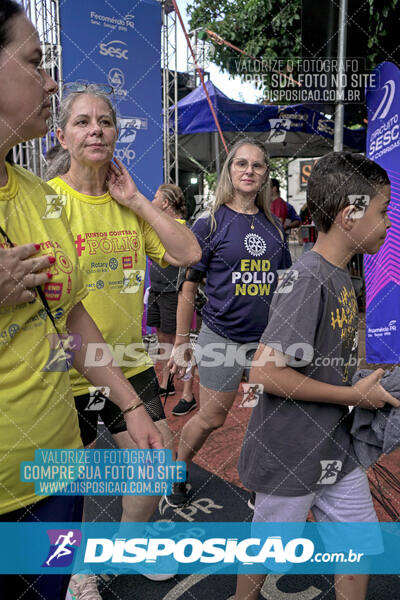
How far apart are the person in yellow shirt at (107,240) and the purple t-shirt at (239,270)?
671mm

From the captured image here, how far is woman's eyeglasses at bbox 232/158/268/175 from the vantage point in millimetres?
2735

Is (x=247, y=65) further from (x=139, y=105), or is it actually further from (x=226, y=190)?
(x=226, y=190)

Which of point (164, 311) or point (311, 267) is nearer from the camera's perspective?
point (311, 267)

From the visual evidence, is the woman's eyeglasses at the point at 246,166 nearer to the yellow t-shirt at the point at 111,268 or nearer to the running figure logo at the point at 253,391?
the yellow t-shirt at the point at 111,268

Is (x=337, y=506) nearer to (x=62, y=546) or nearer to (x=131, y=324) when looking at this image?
(x=62, y=546)

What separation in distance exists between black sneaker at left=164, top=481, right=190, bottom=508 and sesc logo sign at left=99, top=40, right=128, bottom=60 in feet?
18.3

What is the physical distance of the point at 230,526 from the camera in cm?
251

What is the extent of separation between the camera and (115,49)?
636cm

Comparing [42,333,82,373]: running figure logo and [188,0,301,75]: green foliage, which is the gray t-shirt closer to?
[42,333,82,373]: running figure logo

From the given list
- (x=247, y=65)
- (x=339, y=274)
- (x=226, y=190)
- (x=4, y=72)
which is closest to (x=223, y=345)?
(x=226, y=190)

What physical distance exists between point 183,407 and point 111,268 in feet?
8.47

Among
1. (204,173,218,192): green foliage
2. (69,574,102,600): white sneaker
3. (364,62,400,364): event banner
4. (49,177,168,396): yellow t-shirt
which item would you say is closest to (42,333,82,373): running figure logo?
(49,177,168,396): yellow t-shirt

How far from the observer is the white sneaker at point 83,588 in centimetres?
189

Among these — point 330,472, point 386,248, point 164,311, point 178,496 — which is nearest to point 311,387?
point 330,472
